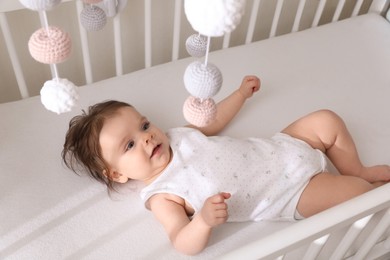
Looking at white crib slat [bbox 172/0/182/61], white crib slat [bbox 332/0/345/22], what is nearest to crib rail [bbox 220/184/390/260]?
white crib slat [bbox 172/0/182/61]

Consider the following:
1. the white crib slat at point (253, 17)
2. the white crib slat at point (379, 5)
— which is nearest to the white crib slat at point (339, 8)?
the white crib slat at point (379, 5)

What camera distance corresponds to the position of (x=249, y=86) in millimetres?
1168

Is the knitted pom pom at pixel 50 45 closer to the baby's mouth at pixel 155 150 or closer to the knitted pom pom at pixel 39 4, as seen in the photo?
the knitted pom pom at pixel 39 4

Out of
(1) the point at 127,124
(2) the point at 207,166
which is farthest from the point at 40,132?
(2) the point at 207,166

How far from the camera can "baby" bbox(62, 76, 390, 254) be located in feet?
3.18

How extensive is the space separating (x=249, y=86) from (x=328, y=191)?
1.01 feet

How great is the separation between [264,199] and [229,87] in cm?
36

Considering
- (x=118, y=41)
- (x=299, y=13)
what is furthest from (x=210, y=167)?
(x=299, y=13)

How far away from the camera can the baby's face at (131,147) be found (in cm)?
96

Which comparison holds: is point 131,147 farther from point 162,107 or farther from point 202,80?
point 202,80

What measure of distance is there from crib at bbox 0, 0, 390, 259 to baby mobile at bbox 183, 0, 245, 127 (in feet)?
0.63

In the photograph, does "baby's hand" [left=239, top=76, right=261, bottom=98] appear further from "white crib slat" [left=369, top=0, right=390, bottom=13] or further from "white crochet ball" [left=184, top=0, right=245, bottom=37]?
"white crochet ball" [left=184, top=0, right=245, bottom=37]

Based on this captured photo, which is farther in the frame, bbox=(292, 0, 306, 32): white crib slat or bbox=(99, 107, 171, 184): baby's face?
bbox=(292, 0, 306, 32): white crib slat

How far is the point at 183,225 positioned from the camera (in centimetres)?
93
